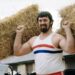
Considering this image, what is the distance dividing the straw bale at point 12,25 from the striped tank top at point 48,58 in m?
2.47

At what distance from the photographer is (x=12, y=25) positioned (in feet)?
17.5

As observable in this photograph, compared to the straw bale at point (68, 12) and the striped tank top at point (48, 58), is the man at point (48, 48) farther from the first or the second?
the straw bale at point (68, 12)

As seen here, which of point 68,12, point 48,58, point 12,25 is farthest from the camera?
point 12,25

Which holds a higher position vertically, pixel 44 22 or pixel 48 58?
pixel 44 22

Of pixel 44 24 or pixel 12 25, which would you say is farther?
pixel 12 25

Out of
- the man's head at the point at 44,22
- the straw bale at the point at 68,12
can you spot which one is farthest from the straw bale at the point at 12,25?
the man's head at the point at 44,22

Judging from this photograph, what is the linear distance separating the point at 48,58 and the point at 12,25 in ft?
9.31

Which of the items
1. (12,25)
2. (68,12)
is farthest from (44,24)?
(12,25)

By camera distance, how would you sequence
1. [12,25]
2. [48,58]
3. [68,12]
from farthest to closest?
[12,25] < [68,12] < [48,58]

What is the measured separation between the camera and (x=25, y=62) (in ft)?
16.8

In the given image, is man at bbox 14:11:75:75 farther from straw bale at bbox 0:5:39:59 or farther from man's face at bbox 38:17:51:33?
straw bale at bbox 0:5:39:59

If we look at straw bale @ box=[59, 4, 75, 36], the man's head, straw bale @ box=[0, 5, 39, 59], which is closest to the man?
the man's head

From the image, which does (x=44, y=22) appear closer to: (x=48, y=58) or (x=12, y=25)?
(x=48, y=58)

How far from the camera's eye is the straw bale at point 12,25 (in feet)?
17.0
